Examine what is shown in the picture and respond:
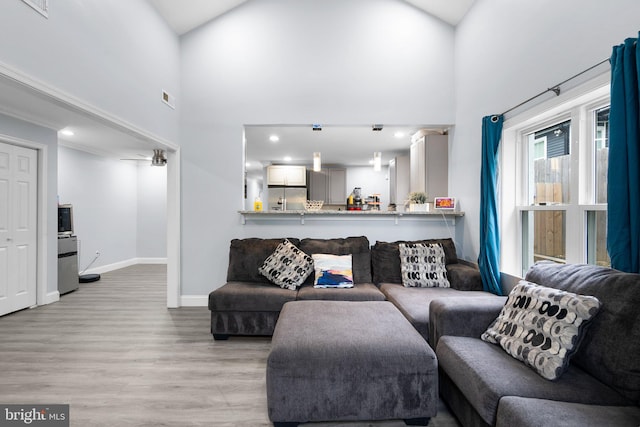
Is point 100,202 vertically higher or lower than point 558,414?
higher

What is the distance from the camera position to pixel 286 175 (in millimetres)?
7781

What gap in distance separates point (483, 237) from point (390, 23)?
288 cm

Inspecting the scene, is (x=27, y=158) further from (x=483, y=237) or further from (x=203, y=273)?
(x=483, y=237)

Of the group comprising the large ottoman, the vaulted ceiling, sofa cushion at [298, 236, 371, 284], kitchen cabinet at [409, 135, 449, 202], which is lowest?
the large ottoman

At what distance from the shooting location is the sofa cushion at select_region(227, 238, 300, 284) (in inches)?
140

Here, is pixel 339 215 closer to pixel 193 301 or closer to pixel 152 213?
pixel 193 301

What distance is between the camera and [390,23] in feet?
13.2

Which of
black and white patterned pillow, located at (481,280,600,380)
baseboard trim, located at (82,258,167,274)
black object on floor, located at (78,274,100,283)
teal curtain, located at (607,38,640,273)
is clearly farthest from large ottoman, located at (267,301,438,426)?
baseboard trim, located at (82,258,167,274)

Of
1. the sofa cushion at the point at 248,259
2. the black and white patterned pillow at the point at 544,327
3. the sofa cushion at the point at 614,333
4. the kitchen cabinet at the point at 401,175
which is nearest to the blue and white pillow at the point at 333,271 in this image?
the sofa cushion at the point at 248,259

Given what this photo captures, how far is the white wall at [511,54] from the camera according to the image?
6.54 feet

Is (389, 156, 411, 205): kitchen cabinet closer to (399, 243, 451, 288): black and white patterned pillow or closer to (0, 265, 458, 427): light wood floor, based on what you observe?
(399, 243, 451, 288): black and white patterned pillow

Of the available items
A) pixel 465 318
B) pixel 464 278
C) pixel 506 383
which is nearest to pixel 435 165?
pixel 464 278

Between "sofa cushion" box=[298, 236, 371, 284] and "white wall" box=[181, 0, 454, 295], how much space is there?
3.76 ft

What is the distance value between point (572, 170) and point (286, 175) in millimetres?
6097
